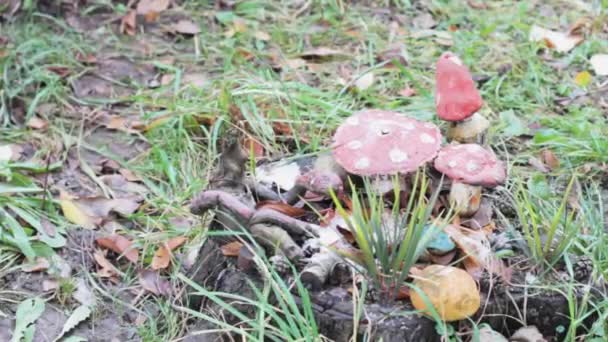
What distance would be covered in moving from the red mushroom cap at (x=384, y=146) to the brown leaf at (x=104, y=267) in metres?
0.86

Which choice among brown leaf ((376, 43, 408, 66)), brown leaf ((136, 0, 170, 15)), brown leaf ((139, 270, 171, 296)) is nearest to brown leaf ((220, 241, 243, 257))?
brown leaf ((139, 270, 171, 296))

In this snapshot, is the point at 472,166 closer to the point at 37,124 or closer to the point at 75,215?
the point at 75,215

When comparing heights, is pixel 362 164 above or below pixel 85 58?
above

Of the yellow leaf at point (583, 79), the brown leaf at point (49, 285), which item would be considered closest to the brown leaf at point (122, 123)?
the brown leaf at point (49, 285)

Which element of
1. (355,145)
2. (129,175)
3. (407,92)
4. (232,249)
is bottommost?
(129,175)

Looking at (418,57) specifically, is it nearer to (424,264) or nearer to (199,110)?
(199,110)

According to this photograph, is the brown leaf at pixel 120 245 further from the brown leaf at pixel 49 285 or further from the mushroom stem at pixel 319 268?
the mushroom stem at pixel 319 268

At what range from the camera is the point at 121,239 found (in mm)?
2859

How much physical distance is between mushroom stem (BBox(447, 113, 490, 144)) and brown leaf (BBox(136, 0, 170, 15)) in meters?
2.18

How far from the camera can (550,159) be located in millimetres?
3084

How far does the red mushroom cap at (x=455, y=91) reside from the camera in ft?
7.95

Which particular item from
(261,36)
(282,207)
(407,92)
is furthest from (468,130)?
(261,36)

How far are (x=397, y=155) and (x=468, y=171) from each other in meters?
0.18

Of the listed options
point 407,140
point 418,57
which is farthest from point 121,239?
point 418,57
